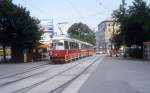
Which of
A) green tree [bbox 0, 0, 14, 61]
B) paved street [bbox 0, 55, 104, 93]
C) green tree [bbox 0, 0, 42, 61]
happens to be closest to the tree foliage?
green tree [bbox 0, 0, 42, 61]

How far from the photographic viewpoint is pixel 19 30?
2088 inches

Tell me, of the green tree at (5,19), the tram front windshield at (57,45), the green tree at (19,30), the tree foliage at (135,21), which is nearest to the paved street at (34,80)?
the tram front windshield at (57,45)

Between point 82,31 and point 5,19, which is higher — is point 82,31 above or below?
above

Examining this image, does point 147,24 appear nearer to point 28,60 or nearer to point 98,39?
point 28,60

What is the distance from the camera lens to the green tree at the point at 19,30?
5281cm

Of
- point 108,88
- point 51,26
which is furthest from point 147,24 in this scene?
point 108,88

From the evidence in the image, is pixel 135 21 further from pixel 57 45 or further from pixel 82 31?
pixel 82 31

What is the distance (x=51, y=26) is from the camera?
262ft

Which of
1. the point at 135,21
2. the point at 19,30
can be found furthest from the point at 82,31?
the point at 19,30

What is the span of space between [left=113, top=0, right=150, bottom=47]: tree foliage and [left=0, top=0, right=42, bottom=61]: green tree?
1738cm

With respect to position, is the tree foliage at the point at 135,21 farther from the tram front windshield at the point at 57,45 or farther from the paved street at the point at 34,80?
the paved street at the point at 34,80

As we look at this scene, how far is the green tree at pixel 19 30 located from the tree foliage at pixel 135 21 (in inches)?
684

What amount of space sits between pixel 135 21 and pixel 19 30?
65.0ft

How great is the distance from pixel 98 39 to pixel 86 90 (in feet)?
576
